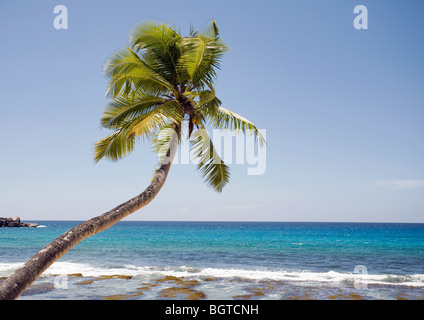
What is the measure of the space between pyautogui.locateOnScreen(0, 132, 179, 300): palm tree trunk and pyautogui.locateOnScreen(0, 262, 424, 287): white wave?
13.5 meters

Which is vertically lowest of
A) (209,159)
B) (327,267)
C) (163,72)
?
(327,267)

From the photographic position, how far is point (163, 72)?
8.64 m

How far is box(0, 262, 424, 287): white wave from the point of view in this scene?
18.9 metres

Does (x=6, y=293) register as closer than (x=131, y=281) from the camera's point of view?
Yes

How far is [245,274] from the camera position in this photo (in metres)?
21.0

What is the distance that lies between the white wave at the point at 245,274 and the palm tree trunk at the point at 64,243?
13538mm

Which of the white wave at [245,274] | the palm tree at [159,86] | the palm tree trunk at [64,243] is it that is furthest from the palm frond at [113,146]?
the white wave at [245,274]

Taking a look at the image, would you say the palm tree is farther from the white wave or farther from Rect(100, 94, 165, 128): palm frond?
the white wave

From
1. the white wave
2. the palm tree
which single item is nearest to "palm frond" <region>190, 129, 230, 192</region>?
the palm tree

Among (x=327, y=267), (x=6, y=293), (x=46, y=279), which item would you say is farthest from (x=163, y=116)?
(x=327, y=267)

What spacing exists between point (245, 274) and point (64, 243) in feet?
56.7
